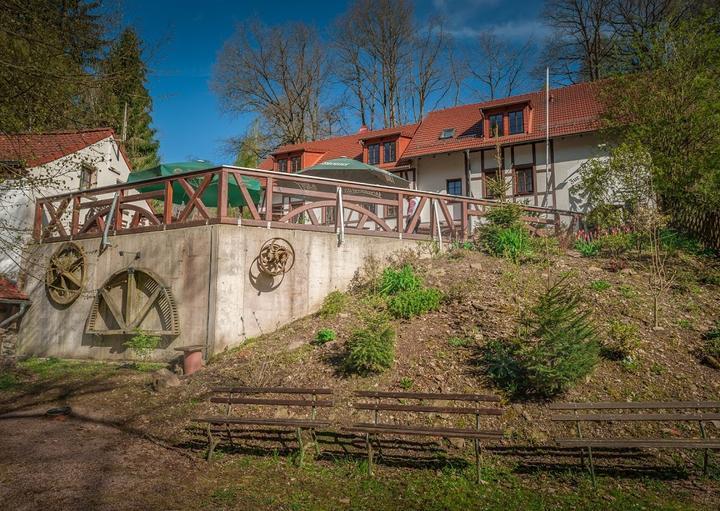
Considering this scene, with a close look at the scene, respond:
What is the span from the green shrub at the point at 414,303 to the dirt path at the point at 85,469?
4293mm

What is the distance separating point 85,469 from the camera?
5.25 metres

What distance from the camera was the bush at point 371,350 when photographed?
718 centimetres

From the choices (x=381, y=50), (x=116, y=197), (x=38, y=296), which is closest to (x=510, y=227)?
(x=116, y=197)

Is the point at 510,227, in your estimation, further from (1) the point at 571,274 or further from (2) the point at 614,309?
(2) the point at 614,309

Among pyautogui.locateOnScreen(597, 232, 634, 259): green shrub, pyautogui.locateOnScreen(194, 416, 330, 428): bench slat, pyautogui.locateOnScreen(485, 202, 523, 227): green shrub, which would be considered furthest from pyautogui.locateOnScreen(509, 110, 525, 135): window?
pyautogui.locateOnScreen(194, 416, 330, 428): bench slat

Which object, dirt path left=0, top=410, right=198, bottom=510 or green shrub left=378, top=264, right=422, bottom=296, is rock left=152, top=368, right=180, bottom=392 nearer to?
dirt path left=0, top=410, right=198, bottom=510

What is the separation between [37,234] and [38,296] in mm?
1564

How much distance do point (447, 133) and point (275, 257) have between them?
49.8ft

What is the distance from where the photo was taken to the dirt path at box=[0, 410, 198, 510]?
4.56 meters

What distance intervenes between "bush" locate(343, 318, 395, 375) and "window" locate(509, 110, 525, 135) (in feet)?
51.1

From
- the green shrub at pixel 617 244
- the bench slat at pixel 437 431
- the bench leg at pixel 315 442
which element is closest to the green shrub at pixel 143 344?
the bench leg at pixel 315 442

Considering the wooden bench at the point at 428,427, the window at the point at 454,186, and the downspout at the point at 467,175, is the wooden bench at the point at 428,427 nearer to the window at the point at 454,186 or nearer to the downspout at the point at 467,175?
the downspout at the point at 467,175

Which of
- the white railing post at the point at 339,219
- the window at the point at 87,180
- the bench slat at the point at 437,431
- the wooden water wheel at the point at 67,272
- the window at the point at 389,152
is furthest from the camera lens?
the window at the point at 389,152

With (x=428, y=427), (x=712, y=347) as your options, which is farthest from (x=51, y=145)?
(x=712, y=347)
